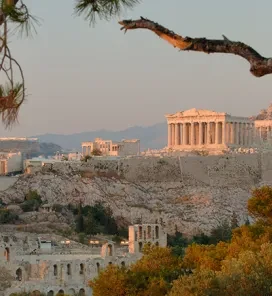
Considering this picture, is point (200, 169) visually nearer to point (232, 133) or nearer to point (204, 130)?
point (204, 130)

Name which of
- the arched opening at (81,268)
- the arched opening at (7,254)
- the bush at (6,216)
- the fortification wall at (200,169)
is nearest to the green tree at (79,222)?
the bush at (6,216)

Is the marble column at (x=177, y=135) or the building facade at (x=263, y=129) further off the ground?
the building facade at (x=263, y=129)

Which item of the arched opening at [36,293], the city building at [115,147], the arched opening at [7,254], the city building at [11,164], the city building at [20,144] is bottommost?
the arched opening at [36,293]

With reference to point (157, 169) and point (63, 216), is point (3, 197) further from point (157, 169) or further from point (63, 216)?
point (157, 169)

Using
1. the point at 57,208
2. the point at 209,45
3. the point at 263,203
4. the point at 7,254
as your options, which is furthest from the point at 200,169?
the point at 209,45

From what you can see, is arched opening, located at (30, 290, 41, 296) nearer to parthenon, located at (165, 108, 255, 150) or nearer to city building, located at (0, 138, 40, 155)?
parthenon, located at (165, 108, 255, 150)

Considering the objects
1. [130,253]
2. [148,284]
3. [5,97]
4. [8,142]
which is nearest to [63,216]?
[130,253]

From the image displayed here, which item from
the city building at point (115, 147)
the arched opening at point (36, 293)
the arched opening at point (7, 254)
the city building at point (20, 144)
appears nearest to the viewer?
the arched opening at point (36, 293)

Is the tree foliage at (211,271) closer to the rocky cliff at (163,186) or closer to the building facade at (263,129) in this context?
the rocky cliff at (163,186)
